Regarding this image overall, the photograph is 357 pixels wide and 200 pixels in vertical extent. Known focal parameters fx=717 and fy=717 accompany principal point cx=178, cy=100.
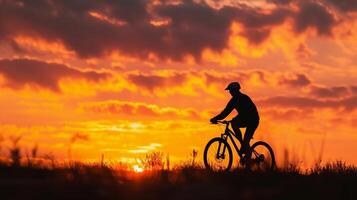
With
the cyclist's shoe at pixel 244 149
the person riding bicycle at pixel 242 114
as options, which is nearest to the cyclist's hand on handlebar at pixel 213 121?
the person riding bicycle at pixel 242 114

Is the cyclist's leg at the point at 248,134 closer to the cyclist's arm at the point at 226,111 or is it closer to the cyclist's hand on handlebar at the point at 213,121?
the cyclist's arm at the point at 226,111

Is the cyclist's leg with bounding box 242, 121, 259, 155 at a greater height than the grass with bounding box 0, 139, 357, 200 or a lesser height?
greater

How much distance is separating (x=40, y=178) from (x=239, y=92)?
5.90 meters

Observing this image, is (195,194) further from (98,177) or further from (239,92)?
(239,92)

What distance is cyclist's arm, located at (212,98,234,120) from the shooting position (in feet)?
62.8

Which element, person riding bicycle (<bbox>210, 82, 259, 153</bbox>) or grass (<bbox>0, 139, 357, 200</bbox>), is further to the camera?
person riding bicycle (<bbox>210, 82, 259, 153</bbox>)

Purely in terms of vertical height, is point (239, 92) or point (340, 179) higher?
point (239, 92)

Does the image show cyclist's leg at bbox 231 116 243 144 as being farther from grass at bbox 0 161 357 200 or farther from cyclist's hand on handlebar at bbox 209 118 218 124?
grass at bbox 0 161 357 200

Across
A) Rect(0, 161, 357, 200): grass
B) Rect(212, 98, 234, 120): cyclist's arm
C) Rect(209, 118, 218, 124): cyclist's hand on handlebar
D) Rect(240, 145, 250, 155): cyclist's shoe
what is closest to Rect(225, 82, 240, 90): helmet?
Rect(212, 98, 234, 120): cyclist's arm

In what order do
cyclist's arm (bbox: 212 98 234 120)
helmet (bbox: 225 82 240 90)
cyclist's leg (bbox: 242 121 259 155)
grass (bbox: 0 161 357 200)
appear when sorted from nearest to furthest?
1. grass (bbox: 0 161 357 200)
2. helmet (bbox: 225 82 240 90)
3. cyclist's arm (bbox: 212 98 234 120)
4. cyclist's leg (bbox: 242 121 259 155)

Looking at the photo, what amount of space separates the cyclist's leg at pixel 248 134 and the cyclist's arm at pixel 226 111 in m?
0.65

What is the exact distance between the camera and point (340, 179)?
623 inches

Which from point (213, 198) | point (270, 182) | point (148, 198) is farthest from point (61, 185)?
point (270, 182)

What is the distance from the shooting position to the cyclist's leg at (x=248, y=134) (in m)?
19.3
